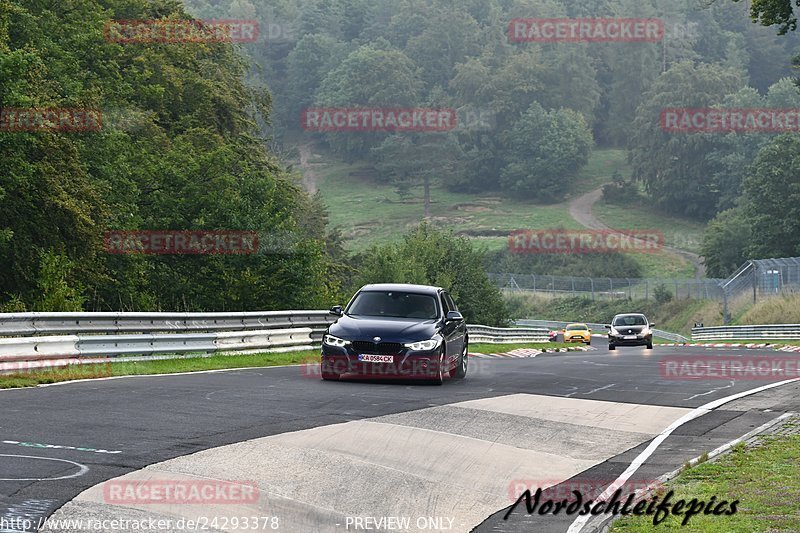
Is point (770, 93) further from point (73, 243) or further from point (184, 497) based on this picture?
point (184, 497)

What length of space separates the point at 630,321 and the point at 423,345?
31.1 meters

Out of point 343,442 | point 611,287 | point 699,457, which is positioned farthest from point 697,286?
point 343,442

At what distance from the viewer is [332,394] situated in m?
16.7

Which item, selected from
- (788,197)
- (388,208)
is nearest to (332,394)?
(788,197)

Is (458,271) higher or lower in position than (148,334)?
lower

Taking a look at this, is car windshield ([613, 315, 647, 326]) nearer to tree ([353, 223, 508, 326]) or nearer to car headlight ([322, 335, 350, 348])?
tree ([353, 223, 508, 326])

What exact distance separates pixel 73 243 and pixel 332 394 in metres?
14.8

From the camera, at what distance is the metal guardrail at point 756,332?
56.3 metres

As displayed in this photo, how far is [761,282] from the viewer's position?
68.9m

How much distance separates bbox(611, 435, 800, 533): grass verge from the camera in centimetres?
804

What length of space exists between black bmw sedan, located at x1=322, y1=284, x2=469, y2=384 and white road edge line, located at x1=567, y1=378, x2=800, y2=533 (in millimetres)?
4327

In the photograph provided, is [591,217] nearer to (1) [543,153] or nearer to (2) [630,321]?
(1) [543,153]

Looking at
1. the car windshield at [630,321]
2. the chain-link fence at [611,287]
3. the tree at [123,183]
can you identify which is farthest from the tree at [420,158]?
the car windshield at [630,321]

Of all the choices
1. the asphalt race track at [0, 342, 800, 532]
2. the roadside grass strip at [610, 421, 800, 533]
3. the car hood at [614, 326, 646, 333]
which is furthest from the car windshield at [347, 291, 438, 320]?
the car hood at [614, 326, 646, 333]
